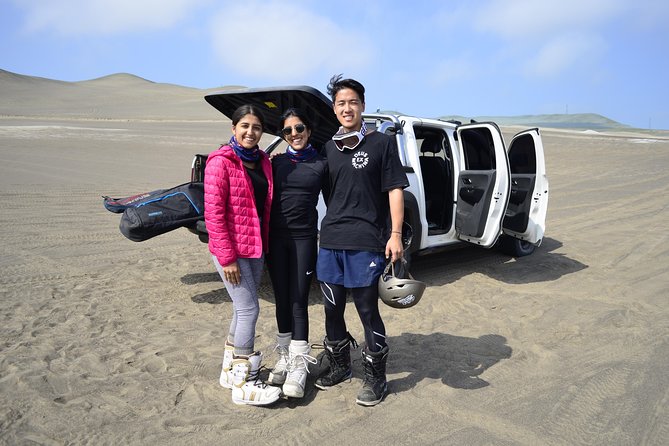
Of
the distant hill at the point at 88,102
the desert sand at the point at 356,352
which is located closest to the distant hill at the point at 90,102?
the distant hill at the point at 88,102

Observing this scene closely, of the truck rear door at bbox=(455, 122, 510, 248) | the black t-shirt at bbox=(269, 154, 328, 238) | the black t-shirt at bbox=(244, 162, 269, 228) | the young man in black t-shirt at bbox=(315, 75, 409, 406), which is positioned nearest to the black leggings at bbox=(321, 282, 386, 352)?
the young man in black t-shirt at bbox=(315, 75, 409, 406)

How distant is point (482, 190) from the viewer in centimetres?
623

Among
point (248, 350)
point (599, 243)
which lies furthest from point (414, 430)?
point (599, 243)

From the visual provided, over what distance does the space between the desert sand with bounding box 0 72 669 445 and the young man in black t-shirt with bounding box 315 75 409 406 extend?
565mm

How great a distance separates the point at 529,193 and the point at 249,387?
477 centimetres

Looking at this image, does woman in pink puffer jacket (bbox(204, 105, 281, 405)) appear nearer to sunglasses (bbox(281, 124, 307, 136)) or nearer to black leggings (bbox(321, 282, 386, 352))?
sunglasses (bbox(281, 124, 307, 136))

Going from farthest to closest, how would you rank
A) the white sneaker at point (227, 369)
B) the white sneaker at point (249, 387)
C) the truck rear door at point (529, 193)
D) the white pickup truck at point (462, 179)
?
the truck rear door at point (529, 193) < the white pickup truck at point (462, 179) < the white sneaker at point (227, 369) < the white sneaker at point (249, 387)

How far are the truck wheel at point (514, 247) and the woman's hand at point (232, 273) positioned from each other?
5055 mm

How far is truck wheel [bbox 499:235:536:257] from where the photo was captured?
746 cm

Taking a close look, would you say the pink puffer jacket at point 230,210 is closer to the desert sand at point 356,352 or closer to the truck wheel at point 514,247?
the desert sand at point 356,352

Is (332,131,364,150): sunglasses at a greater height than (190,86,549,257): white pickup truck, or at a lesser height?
greater

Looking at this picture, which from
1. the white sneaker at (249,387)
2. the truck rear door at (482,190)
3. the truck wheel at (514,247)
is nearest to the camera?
the white sneaker at (249,387)

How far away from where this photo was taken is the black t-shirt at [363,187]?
3365 millimetres

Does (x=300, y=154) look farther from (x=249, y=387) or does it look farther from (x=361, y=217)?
(x=249, y=387)
